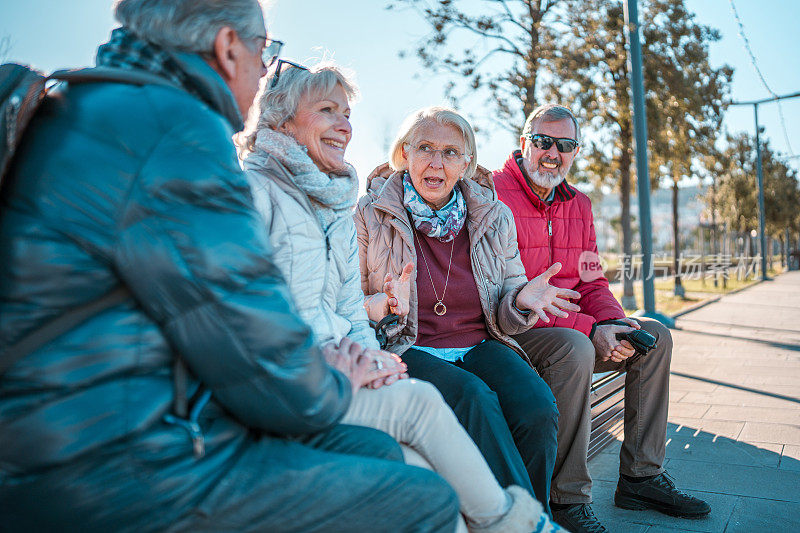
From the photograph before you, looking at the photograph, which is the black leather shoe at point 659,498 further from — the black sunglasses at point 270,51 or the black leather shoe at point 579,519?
the black sunglasses at point 270,51

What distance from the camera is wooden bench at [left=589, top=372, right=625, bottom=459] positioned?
361 cm

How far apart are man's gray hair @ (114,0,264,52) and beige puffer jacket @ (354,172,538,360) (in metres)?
1.69

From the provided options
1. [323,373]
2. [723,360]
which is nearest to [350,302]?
[323,373]

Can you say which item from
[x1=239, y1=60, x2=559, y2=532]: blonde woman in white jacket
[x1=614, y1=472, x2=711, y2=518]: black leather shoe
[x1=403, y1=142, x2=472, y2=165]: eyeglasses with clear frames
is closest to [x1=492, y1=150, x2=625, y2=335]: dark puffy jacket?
[x1=403, y1=142, x2=472, y2=165]: eyeglasses with clear frames

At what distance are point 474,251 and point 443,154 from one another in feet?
1.67

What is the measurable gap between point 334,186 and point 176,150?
46.8 inches

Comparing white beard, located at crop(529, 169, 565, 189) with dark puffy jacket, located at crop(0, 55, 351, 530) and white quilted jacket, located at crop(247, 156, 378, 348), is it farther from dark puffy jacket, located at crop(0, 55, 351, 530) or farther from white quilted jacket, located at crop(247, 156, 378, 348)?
dark puffy jacket, located at crop(0, 55, 351, 530)

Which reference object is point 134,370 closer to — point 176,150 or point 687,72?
point 176,150

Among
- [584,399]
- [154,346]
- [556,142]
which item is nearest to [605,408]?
[584,399]

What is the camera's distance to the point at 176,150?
1205 mm

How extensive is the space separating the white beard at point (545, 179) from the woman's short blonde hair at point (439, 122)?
543 millimetres

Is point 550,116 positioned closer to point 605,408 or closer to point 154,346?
point 605,408

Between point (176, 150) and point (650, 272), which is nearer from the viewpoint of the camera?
point (176, 150)

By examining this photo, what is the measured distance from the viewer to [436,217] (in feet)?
10.4
